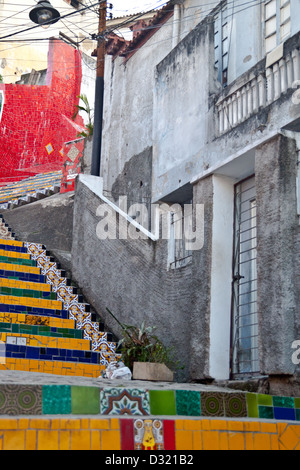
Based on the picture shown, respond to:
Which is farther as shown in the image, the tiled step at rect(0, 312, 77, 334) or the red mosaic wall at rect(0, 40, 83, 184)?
the red mosaic wall at rect(0, 40, 83, 184)

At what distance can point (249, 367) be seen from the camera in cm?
698

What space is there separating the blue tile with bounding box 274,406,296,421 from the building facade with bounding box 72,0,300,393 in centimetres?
73

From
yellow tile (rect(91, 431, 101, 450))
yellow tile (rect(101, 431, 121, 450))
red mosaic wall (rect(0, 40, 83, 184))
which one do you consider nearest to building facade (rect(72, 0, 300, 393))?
yellow tile (rect(101, 431, 121, 450))

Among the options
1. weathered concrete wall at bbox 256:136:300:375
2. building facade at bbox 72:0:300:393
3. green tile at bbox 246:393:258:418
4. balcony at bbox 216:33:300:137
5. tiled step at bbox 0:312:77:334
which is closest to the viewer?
green tile at bbox 246:393:258:418

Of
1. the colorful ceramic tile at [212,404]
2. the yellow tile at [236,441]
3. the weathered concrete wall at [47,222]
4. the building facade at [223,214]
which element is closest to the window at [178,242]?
the building facade at [223,214]

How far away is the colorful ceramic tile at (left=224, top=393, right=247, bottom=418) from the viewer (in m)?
4.63

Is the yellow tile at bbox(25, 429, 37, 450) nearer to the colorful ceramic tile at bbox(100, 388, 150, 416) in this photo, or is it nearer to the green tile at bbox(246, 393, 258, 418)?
the colorful ceramic tile at bbox(100, 388, 150, 416)

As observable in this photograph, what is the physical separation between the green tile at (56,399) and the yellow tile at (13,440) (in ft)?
1.51

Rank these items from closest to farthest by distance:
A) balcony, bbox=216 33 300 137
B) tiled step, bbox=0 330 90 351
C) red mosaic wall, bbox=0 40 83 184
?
1. balcony, bbox=216 33 300 137
2. tiled step, bbox=0 330 90 351
3. red mosaic wall, bbox=0 40 83 184

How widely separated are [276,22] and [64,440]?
771 cm

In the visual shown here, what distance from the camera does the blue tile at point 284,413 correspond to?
4.95 metres

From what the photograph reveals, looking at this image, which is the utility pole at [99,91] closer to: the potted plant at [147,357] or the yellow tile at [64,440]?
the potted plant at [147,357]

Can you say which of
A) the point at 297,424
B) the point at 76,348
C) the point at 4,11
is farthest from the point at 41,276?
the point at 4,11
